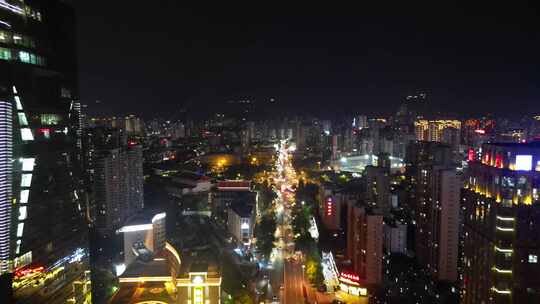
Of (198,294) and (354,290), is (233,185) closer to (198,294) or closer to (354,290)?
(354,290)

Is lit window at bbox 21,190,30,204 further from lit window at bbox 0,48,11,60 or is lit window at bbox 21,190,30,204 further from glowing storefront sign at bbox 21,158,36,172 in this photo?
lit window at bbox 0,48,11,60

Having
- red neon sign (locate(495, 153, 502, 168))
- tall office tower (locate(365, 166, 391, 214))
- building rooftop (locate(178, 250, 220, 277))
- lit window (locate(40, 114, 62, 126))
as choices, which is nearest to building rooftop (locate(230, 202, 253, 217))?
tall office tower (locate(365, 166, 391, 214))

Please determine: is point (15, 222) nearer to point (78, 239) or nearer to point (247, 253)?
point (78, 239)

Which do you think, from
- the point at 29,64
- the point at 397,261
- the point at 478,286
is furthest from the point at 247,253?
the point at 29,64

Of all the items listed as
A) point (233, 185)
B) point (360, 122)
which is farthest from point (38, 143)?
point (360, 122)

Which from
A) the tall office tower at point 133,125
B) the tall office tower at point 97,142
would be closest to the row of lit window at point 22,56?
the tall office tower at point 97,142

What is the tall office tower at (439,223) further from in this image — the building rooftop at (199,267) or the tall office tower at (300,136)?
the tall office tower at (300,136)
